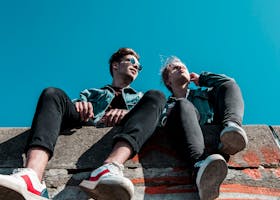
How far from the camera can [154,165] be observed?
8.40 feet

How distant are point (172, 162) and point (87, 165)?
0.51 meters

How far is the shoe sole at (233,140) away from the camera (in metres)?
2.45

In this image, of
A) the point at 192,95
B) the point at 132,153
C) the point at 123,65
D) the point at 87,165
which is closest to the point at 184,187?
the point at 132,153

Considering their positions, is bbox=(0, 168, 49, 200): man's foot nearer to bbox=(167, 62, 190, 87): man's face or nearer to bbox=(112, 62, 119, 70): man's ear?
bbox=(167, 62, 190, 87): man's face

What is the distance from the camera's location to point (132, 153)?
2.32m

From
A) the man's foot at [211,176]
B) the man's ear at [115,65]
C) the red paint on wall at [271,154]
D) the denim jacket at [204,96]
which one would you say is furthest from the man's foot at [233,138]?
the man's ear at [115,65]

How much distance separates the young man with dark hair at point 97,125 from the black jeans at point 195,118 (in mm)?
146

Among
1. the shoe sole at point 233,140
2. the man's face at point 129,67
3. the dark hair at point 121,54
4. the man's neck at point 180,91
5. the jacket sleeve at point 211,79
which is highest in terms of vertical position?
the dark hair at point 121,54

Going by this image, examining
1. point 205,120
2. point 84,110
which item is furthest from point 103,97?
point 205,120

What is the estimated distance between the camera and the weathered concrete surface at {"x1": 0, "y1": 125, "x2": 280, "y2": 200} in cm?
236

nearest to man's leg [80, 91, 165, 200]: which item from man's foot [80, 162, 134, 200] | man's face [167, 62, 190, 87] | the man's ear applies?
man's foot [80, 162, 134, 200]

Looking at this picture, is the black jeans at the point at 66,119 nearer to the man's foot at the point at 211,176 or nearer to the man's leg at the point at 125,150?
the man's leg at the point at 125,150

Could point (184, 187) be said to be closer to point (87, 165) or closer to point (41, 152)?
point (87, 165)

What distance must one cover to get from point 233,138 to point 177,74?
1.34 meters
